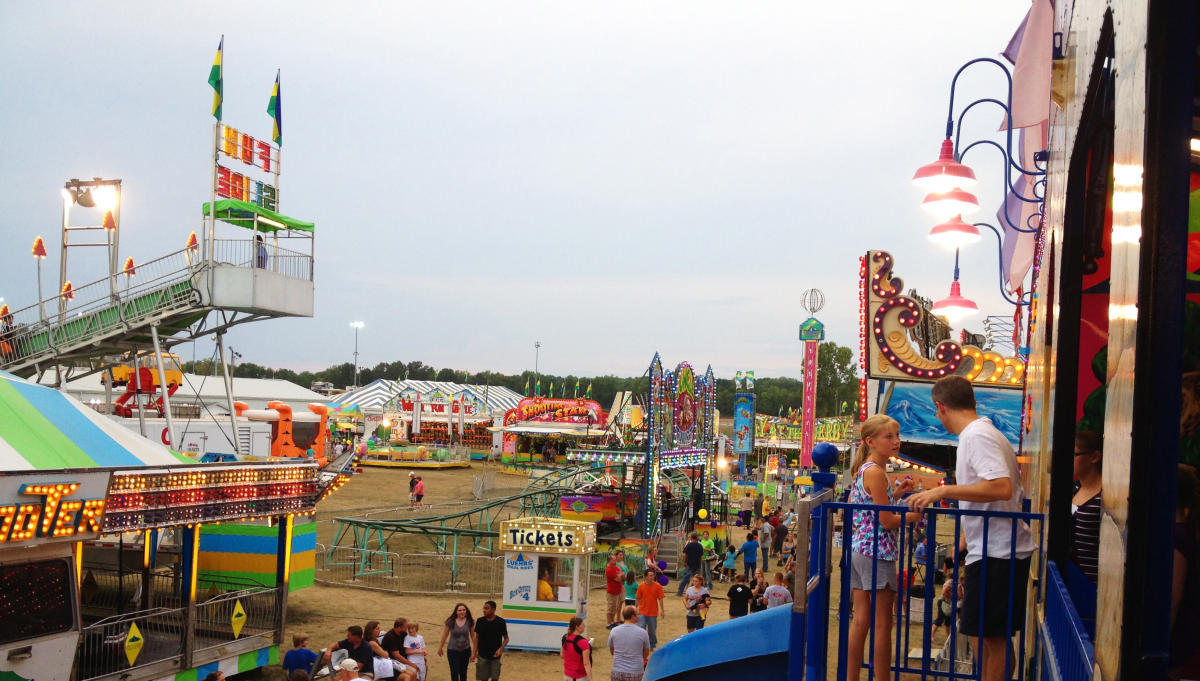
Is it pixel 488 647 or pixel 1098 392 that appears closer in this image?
pixel 1098 392

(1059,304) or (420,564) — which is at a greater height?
(1059,304)

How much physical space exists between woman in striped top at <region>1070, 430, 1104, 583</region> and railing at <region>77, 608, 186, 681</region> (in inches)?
394

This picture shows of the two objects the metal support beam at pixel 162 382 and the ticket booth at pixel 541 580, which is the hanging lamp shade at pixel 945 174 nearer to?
the ticket booth at pixel 541 580

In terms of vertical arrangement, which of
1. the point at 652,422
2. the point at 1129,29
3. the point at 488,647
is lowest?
the point at 488,647

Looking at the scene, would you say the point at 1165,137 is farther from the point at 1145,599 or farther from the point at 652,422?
the point at 652,422

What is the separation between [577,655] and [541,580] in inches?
173

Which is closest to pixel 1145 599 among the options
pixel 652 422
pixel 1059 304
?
pixel 1059 304

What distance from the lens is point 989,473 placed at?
152 inches

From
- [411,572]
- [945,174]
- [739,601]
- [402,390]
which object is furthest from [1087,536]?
[402,390]

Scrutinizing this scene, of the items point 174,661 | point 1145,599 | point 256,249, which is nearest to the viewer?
point 1145,599

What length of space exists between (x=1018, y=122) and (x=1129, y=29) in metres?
3.87

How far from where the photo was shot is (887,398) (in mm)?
12906

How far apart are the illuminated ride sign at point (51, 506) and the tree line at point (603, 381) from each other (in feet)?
239

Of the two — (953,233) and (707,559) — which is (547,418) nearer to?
(707,559)
